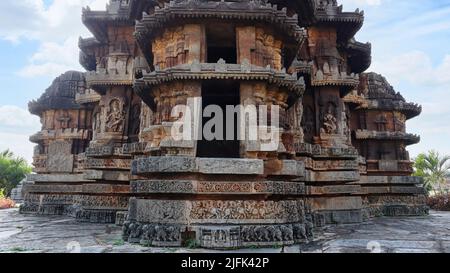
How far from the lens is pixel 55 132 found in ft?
64.9

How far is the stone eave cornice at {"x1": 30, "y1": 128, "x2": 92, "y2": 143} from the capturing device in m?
19.4

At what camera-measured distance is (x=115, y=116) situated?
15477 millimetres

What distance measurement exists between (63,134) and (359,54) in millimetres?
16803

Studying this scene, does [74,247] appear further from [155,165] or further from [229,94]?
[229,94]

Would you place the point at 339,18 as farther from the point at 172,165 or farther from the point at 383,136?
the point at 172,165

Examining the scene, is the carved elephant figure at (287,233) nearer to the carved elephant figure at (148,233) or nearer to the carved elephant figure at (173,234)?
the carved elephant figure at (173,234)

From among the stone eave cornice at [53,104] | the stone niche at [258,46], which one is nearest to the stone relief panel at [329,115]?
the stone niche at [258,46]

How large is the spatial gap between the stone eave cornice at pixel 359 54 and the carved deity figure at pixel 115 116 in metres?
11.5

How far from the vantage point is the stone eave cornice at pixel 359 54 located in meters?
17.8

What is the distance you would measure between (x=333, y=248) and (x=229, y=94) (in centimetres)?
561

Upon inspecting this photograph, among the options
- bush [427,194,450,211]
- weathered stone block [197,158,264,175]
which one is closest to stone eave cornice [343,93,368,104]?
weathered stone block [197,158,264,175]

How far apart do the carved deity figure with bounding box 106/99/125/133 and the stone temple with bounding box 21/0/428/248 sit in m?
0.05

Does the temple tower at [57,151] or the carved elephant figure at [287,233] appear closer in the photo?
the carved elephant figure at [287,233]
